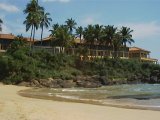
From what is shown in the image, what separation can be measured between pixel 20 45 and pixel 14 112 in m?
54.6

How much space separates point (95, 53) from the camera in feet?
284

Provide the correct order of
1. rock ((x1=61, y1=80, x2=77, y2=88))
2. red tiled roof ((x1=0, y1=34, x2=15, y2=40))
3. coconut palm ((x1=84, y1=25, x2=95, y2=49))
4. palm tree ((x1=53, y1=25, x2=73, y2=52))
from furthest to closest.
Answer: coconut palm ((x1=84, y1=25, x2=95, y2=49)) → red tiled roof ((x1=0, y1=34, x2=15, y2=40)) → palm tree ((x1=53, y1=25, x2=73, y2=52)) → rock ((x1=61, y1=80, x2=77, y2=88))

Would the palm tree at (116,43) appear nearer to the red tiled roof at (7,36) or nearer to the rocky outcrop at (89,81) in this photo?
the rocky outcrop at (89,81)

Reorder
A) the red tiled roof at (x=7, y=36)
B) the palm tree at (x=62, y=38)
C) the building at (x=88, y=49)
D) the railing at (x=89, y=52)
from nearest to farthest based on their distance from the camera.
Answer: the palm tree at (x=62, y=38)
the railing at (x=89, y=52)
the building at (x=88, y=49)
the red tiled roof at (x=7, y=36)

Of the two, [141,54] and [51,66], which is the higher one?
[141,54]

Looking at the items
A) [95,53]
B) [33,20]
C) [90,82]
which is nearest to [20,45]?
[33,20]

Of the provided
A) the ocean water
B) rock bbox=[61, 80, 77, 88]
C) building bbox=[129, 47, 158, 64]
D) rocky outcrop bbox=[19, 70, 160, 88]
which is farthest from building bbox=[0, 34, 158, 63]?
the ocean water

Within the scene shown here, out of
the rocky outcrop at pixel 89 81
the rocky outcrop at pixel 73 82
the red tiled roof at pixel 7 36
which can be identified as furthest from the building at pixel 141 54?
the red tiled roof at pixel 7 36

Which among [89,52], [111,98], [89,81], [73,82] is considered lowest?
[111,98]

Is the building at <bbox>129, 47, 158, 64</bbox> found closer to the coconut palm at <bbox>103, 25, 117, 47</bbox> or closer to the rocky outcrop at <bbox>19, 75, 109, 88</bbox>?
the coconut palm at <bbox>103, 25, 117, 47</bbox>

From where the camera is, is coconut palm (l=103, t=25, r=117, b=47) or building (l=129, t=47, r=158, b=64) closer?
coconut palm (l=103, t=25, r=117, b=47)

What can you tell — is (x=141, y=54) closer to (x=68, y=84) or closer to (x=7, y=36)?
(x=7, y=36)

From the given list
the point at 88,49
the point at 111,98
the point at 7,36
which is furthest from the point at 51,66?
the point at 111,98

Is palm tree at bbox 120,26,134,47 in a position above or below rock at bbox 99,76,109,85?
above
